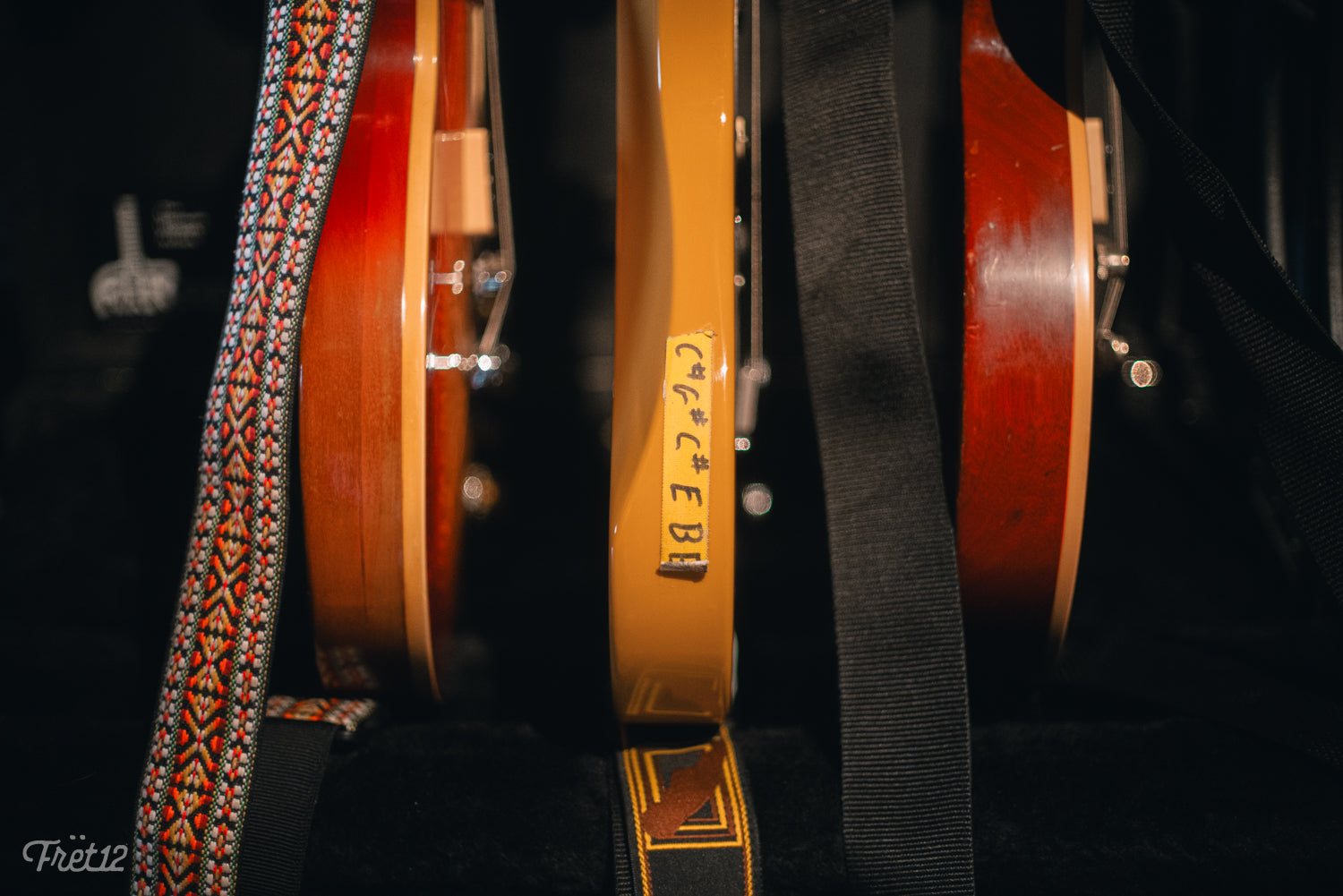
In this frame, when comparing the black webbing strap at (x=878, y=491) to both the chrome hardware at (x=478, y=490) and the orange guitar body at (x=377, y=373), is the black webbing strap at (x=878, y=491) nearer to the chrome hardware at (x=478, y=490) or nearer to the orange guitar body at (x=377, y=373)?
the orange guitar body at (x=377, y=373)

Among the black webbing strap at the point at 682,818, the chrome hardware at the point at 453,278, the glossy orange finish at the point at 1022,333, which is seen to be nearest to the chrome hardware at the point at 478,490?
the chrome hardware at the point at 453,278

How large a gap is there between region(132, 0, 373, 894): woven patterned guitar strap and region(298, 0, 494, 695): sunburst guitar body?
1cm

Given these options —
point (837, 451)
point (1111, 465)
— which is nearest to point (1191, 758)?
point (837, 451)

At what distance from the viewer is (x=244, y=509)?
39 cm

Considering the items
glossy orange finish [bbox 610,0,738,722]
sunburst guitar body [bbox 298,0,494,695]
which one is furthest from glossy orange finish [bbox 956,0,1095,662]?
sunburst guitar body [bbox 298,0,494,695]

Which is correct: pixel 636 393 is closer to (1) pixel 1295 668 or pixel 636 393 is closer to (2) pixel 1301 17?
(1) pixel 1295 668

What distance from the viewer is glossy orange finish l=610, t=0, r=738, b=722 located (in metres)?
0.34

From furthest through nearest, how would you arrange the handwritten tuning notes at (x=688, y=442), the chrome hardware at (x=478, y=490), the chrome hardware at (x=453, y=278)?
the chrome hardware at (x=478, y=490) < the chrome hardware at (x=453, y=278) < the handwritten tuning notes at (x=688, y=442)

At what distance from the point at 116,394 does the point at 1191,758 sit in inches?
42.4

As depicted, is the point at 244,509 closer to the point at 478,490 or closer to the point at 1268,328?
the point at 478,490

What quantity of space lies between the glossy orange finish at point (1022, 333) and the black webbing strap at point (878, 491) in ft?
0.13

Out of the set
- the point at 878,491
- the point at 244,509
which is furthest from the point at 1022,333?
the point at 244,509

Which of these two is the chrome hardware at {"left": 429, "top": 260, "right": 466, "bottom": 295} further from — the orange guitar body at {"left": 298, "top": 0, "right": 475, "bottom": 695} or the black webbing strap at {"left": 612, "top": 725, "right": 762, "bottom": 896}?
the black webbing strap at {"left": 612, "top": 725, "right": 762, "bottom": 896}

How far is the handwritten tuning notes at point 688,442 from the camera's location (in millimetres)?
338
